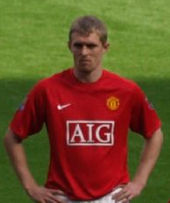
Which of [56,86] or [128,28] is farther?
[128,28]

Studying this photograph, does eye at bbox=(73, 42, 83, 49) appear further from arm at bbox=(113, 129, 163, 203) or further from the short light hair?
arm at bbox=(113, 129, 163, 203)

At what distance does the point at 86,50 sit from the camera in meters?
6.66

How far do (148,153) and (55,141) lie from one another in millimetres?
592

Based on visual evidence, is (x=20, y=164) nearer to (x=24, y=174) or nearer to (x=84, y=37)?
(x=24, y=174)

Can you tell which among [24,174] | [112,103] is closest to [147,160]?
[112,103]

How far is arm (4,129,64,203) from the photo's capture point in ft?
22.3

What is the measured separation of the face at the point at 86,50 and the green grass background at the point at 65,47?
20.4 feet

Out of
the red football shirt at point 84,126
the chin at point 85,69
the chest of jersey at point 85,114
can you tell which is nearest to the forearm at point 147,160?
the red football shirt at point 84,126

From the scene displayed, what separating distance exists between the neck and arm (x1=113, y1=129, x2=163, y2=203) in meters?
0.54

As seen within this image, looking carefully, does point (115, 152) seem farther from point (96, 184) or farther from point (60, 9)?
point (60, 9)

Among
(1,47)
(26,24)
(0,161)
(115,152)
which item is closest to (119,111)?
(115,152)

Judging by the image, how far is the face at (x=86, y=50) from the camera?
21.8 feet

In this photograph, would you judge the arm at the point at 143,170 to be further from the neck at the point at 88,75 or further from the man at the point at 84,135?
the neck at the point at 88,75

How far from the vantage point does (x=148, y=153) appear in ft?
22.8
